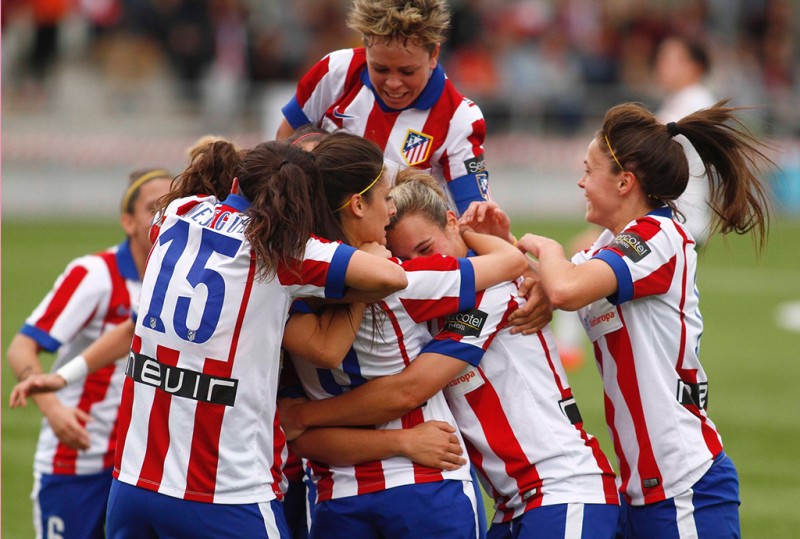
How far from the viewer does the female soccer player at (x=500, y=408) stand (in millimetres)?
3754

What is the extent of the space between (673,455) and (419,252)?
108cm

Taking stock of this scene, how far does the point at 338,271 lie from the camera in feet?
11.5

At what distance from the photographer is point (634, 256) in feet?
12.8

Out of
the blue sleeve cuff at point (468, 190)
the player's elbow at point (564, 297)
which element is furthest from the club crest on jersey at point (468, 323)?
the blue sleeve cuff at point (468, 190)

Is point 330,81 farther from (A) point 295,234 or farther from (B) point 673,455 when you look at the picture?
(B) point 673,455

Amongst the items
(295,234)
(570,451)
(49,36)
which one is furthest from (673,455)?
(49,36)

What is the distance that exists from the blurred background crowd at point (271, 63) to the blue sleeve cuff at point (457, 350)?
1656 cm

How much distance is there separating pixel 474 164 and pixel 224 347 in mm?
1705

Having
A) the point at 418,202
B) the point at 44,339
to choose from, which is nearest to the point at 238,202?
the point at 418,202

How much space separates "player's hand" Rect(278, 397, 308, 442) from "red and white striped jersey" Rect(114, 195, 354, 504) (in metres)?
0.30

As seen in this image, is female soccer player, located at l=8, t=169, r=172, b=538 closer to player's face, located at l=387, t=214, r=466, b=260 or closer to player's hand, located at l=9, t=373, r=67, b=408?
player's hand, located at l=9, t=373, r=67, b=408

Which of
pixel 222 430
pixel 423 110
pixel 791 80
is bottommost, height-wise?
pixel 222 430

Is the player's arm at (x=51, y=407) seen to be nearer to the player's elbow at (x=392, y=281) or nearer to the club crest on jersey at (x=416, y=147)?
the club crest on jersey at (x=416, y=147)

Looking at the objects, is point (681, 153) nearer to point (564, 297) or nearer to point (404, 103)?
point (564, 297)
